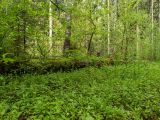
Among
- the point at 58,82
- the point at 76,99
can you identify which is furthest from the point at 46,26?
the point at 76,99

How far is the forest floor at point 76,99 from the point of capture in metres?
6.39

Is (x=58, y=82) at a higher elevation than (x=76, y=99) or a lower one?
higher

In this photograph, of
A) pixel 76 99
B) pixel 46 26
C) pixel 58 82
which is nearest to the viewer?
pixel 76 99

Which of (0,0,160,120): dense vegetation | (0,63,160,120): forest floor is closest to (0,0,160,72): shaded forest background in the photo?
(0,0,160,120): dense vegetation

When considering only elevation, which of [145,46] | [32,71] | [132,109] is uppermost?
→ [145,46]

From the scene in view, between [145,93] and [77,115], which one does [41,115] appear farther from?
[145,93]

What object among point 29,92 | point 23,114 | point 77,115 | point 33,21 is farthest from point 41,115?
point 33,21

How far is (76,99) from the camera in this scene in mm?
7367

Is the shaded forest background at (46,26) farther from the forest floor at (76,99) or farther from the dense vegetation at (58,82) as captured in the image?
the forest floor at (76,99)

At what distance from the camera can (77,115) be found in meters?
6.43

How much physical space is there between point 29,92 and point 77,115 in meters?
1.89

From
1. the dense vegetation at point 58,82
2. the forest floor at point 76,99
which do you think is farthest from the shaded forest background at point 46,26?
the forest floor at point 76,99

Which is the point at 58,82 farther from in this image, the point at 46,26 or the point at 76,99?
the point at 46,26

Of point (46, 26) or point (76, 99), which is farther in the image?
point (46, 26)
